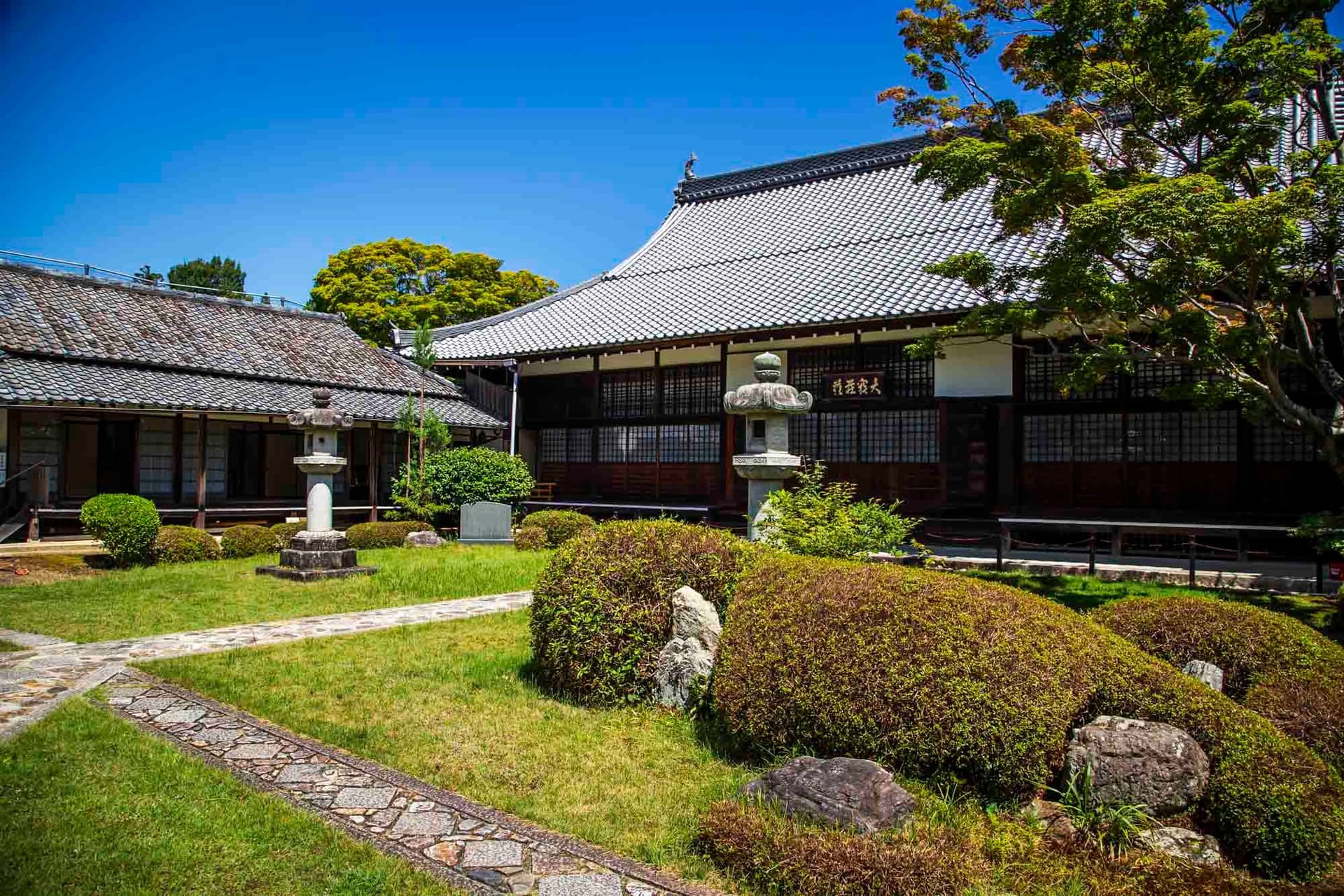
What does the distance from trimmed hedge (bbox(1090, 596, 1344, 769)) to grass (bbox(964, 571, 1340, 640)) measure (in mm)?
3477

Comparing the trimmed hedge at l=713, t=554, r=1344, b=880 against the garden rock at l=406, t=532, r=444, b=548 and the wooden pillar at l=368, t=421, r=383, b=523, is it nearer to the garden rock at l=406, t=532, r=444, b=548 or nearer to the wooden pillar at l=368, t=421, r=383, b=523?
the garden rock at l=406, t=532, r=444, b=548

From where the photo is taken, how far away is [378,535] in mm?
18562

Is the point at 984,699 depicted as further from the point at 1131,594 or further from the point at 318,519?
the point at 318,519

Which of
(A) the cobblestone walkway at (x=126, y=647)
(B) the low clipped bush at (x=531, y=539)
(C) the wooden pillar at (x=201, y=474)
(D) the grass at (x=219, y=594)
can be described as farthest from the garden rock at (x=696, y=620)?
(C) the wooden pillar at (x=201, y=474)

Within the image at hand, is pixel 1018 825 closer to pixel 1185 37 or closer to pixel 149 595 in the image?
pixel 1185 37

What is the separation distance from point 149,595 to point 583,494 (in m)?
10.8

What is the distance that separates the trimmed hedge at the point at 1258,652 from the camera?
531 centimetres

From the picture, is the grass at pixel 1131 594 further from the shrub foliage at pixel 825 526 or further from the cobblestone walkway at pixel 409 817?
the cobblestone walkway at pixel 409 817

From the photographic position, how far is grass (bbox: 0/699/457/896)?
400 centimetres

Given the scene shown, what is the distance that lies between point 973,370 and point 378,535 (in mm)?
12971

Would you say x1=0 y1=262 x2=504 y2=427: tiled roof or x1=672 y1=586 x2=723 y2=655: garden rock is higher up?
x1=0 y1=262 x2=504 y2=427: tiled roof

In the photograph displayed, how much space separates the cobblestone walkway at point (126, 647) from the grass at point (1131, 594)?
7.36 m

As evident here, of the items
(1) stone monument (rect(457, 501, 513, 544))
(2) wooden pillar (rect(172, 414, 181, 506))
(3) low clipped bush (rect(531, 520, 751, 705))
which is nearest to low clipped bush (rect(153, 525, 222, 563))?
(2) wooden pillar (rect(172, 414, 181, 506))

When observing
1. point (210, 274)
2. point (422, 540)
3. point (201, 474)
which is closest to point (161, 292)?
point (201, 474)
